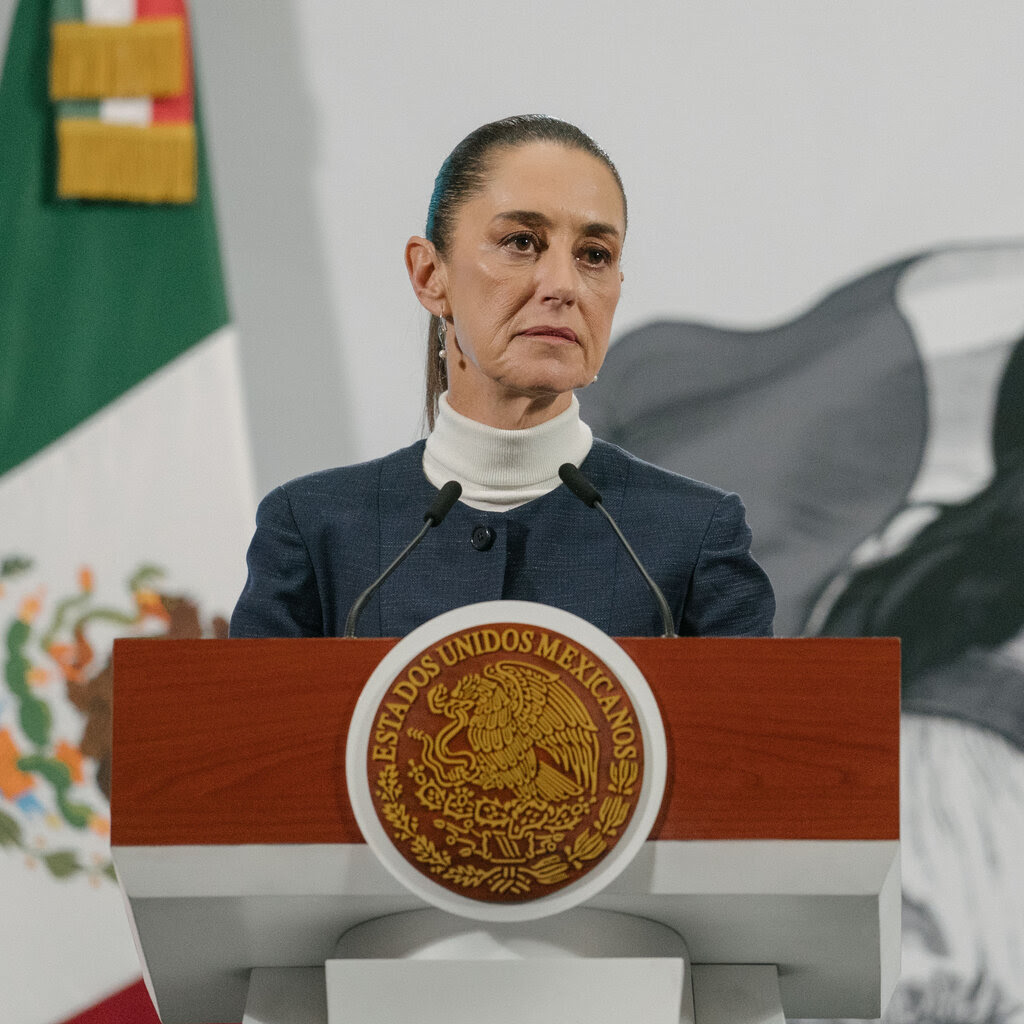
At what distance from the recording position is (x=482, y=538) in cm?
179

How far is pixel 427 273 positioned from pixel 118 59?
177cm

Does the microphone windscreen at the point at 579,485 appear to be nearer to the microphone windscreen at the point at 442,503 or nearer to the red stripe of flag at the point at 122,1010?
the microphone windscreen at the point at 442,503

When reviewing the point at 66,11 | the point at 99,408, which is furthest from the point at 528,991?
the point at 66,11

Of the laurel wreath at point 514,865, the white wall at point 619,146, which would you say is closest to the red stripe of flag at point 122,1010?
the white wall at point 619,146

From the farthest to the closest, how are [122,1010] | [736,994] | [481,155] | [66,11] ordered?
[66,11]
[122,1010]
[481,155]
[736,994]

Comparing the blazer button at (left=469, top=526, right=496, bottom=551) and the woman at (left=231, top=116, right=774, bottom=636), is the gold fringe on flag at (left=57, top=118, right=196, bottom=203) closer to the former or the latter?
the woman at (left=231, top=116, right=774, bottom=636)

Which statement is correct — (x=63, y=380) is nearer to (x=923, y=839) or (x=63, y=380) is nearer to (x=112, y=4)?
(x=112, y=4)

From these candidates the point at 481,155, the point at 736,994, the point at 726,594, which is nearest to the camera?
the point at 736,994

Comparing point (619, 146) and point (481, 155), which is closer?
point (481, 155)

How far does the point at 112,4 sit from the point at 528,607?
8.93 ft

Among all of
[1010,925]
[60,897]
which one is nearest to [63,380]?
[60,897]

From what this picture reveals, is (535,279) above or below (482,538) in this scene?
above

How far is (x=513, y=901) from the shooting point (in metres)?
1.23

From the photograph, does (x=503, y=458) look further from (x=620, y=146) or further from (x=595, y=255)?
(x=620, y=146)
